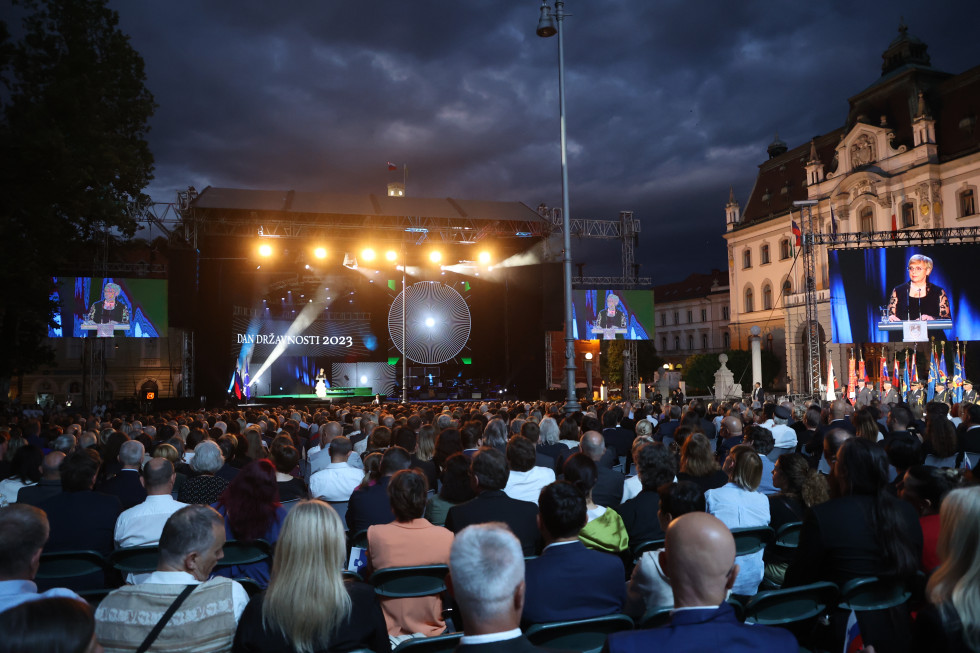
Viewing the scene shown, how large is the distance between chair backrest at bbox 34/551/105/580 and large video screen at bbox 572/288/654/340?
24577mm

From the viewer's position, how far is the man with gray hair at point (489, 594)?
77.0 inches

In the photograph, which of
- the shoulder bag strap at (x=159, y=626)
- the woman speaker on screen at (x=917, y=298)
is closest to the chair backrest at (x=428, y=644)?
the shoulder bag strap at (x=159, y=626)

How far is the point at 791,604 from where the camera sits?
9.76 feet

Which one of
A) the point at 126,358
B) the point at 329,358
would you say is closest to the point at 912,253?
the point at 329,358

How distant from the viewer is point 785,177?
4812cm

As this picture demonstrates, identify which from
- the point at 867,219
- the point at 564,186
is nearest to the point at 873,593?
the point at 564,186

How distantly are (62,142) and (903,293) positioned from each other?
25.3 metres

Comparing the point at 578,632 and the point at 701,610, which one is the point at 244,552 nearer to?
the point at 578,632

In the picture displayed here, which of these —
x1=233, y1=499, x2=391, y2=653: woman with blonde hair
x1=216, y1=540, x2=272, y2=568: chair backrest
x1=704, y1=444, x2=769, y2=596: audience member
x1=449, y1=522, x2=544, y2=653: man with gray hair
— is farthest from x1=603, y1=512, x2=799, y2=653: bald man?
x1=216, y1=540, x2=272, y2=568: chair backrest

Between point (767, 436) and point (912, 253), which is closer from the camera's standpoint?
point (767, 436)

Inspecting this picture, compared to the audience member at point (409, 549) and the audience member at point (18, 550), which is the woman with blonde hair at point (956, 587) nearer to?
the audience member at point (409, 549)

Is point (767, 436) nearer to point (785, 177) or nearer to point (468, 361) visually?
point (468, 361)

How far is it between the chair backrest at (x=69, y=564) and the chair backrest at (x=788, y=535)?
4.18 meters

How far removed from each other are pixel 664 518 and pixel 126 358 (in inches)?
1805
